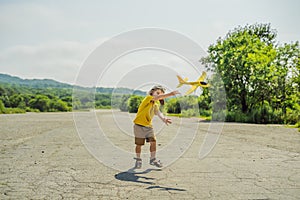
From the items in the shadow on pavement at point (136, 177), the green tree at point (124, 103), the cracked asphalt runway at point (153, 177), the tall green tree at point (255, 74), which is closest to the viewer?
the cracked asphalt runway at point (153, 177)

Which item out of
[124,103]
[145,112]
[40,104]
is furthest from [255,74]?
[40,104]

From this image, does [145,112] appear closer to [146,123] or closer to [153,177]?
[146,123]

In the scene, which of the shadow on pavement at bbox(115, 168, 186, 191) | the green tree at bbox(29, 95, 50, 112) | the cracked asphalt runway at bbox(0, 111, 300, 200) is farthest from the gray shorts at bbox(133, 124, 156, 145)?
the green tree at bbox(29, 95, 50, 112)

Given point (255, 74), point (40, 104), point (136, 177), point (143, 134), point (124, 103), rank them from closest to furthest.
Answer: point (136, 177) → point (143, 134) → point (124, 103) → point (255, 74) → point (40, 104)

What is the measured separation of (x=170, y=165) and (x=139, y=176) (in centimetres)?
122

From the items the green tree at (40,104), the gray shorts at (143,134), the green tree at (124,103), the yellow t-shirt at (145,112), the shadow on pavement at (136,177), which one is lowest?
the shadow on pavement at (136,177)

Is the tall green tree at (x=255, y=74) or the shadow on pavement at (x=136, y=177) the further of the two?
the tall green tree at (x=255, y=74)

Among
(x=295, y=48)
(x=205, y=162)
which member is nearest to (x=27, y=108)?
(x=295, y=48)

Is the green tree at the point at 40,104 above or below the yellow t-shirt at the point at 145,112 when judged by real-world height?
above

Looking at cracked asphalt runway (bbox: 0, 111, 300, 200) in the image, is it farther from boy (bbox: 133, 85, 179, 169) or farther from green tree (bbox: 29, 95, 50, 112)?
green tree (bbox: 29, 95, 50, 112)

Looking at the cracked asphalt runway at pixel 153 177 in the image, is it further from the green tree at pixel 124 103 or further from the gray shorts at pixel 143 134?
the green tree at pixel 124 103

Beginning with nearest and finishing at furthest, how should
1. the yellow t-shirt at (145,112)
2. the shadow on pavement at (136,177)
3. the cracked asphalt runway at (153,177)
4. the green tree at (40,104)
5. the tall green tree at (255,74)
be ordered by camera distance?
1. the cracked asphalt runway at (153,177)
2. the shadow on pavement at (136,177)
3. the yellow t-shirt at (145,112)
4. the tall green tree at (255,74)
5. the green tree at (40,104)

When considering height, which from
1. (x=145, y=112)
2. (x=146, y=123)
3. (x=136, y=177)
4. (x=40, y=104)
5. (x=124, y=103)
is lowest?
(x=136, y=177)

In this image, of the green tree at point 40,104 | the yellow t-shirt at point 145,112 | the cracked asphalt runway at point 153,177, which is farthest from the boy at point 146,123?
the green tree at point 40,104
